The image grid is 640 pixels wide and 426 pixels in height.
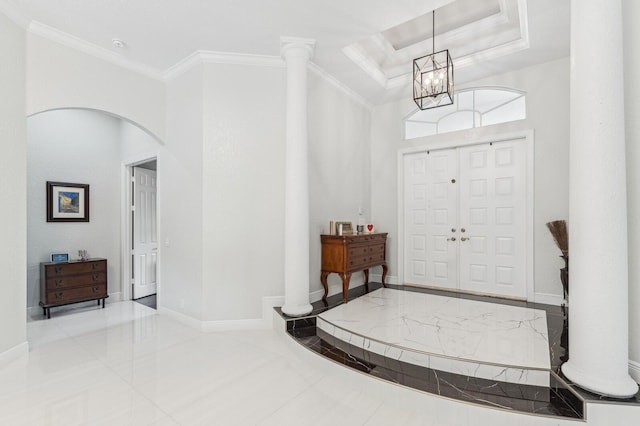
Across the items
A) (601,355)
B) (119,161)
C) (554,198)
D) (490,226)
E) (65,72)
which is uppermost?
(65,72)

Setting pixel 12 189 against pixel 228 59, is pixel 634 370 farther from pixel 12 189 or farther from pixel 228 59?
pixel 12 189

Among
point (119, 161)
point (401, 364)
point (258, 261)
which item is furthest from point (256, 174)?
point (119, 161)

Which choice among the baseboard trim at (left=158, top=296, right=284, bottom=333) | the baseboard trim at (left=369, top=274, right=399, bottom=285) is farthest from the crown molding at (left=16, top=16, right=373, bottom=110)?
the baseboard trim at (left=369, top=274, right=399, bottom=285)

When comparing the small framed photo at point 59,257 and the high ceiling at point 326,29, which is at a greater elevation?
the high ceiling at point 326,29

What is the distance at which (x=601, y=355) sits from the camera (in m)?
1.98

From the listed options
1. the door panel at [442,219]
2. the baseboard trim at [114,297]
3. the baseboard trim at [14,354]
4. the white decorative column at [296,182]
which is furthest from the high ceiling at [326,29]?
the baseboard trim at [114,297]

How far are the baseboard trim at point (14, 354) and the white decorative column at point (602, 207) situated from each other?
4725 millimetres

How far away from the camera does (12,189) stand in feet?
9.87

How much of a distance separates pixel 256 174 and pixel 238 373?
2255 mm

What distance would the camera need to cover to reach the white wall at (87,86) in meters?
3.24

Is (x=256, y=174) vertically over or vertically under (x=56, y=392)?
over

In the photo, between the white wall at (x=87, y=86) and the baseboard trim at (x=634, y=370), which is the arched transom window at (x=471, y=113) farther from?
the white wall at (x=87, y=86)

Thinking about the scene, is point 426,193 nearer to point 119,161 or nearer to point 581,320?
point 581,320

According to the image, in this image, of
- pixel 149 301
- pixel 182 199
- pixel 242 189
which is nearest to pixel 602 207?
pixel 242 189
